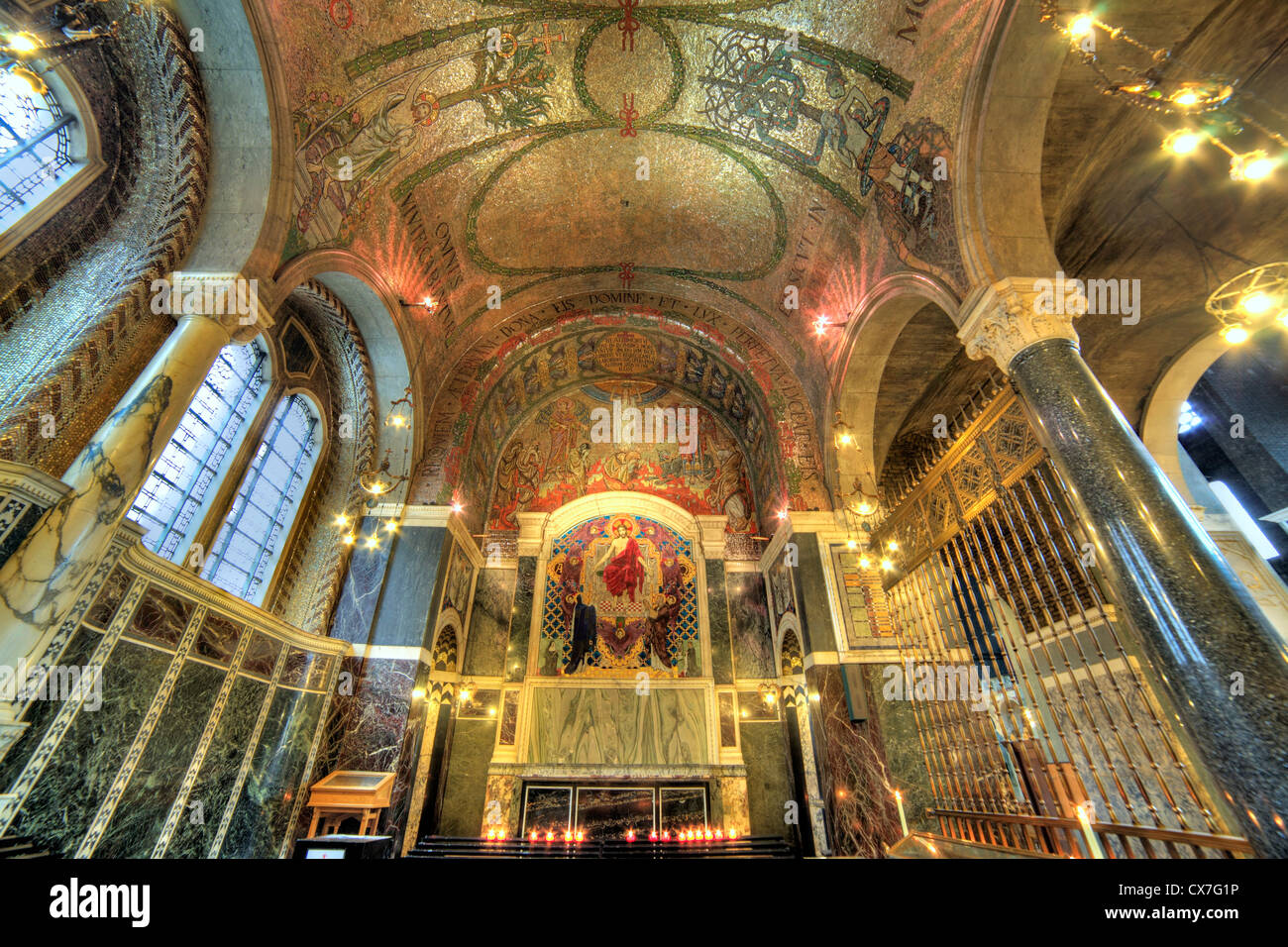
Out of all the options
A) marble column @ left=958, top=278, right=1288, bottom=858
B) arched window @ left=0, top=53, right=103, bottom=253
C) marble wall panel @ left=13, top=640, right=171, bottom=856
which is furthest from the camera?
arched window @ left=0, top=53, right=103, bottom=253

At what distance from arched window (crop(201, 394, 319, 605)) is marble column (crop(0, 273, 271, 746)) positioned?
8.62 feet

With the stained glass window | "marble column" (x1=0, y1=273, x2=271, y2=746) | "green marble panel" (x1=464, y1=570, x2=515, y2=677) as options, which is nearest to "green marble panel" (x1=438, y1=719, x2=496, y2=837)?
"green marble panel" (x1=464, y1=570, x2=515, y2=677)

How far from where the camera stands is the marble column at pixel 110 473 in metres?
3.68

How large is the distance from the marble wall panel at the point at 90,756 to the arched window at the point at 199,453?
1.41 metres

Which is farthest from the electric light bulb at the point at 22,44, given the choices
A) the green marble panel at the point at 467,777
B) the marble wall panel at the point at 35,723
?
the green marble panel at the point at 467,777

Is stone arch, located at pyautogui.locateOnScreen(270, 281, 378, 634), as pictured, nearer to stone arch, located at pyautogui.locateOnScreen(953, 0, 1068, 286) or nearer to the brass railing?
the brass railing

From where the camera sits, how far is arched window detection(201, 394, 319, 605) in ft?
22.5

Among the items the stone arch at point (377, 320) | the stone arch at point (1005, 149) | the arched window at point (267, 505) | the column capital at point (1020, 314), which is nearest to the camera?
the column capital at point (1020, 314)

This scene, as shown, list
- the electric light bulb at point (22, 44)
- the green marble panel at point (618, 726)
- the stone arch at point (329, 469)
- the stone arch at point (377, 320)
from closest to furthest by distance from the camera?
the electric light bulb at point (22, 44) → the stone arch at point (377, 320) → the stone arch at point (329, 469) → the green marble panel at point (618, 726)

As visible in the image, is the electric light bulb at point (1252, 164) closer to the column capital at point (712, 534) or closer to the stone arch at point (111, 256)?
the column capital at point (712, 534)

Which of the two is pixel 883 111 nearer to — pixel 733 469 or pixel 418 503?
pixel 733 469

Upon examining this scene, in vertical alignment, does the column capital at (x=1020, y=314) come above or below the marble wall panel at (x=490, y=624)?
above

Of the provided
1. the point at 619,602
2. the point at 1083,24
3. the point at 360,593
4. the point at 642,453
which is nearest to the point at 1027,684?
the point at 1083,24
